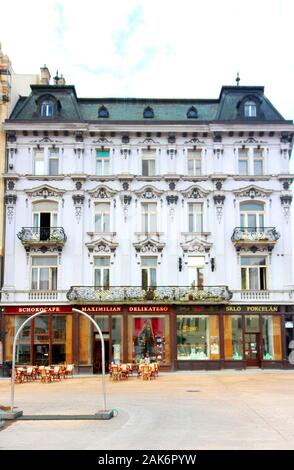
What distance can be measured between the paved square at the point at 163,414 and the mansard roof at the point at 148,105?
1696 centimetres

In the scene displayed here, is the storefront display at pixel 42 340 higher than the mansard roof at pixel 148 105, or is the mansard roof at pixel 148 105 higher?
the mansard roof at pixel 148 105

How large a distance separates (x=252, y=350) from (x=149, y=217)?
33.7ft

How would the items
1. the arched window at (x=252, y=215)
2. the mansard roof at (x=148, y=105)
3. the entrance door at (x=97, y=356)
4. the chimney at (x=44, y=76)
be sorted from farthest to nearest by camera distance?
the chimney at (x=44, y=76) < the mansard roof at (x=148, y=105) < the arched window at (x=252, y=215) < the entrance door at (x=97, y=356)

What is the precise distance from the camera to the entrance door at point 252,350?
37562mm

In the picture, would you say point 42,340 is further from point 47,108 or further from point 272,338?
point 47,108

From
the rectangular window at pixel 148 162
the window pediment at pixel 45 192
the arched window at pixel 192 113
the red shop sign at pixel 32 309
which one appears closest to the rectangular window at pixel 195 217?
the rectangular window at pixel 148 162

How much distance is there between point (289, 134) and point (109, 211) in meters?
12.3

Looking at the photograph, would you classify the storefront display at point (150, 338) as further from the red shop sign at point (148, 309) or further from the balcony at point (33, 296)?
the balcony at point (33, 296)

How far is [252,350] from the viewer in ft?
124

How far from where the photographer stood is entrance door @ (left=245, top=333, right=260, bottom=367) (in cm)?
3756

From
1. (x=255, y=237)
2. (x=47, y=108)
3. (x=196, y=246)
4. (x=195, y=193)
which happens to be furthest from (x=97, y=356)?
(x=47, y=108)

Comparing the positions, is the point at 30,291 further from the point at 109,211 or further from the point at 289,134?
the point at 289,134

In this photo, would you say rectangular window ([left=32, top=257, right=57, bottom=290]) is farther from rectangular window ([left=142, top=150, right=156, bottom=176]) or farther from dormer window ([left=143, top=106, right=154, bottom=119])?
dormer window ([left=143, top=106, right=154, bottom=119])

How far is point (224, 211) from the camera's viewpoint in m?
38.7
